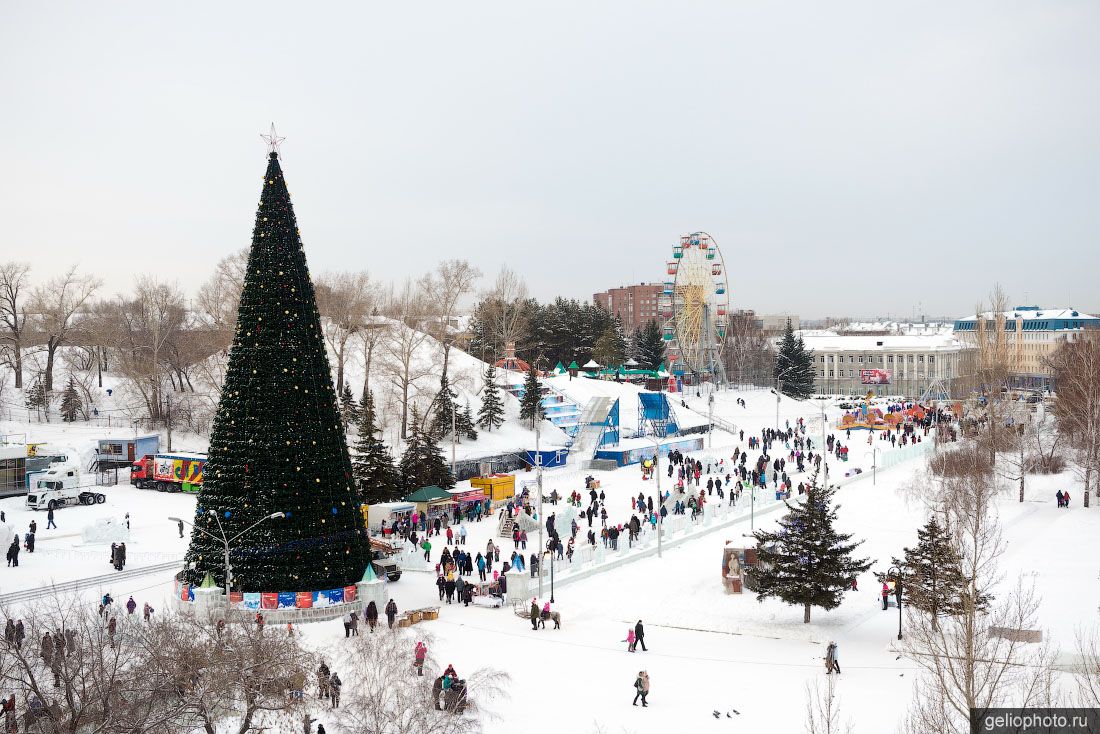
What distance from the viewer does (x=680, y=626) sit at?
2200cm

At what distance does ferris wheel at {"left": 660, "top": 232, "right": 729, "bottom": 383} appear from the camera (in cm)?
7281

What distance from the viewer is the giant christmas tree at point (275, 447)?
21.2 metres

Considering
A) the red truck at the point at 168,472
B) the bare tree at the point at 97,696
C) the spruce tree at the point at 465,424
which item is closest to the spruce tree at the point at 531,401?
the spruce tree at the point at 465,424

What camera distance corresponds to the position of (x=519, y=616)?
74.1 ft

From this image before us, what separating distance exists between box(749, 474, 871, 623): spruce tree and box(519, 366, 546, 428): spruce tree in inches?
1195

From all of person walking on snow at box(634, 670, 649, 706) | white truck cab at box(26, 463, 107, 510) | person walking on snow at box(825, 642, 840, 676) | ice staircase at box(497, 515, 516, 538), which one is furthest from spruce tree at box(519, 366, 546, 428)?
person walking on snow at box(634, 670, 649, 706)

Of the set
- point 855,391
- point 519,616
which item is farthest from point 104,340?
point 855,391

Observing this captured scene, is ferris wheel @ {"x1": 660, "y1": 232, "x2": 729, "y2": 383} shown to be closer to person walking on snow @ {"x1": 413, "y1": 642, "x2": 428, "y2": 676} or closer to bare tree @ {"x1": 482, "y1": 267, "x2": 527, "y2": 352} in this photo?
bare tree @ {"x1": 482, "y1": 267, "x2": 527, "y2": 352}

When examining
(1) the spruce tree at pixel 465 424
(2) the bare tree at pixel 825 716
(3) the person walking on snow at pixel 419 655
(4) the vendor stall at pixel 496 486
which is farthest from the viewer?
(1) the spruce tree at pixel 465 424

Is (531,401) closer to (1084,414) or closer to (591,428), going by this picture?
(591,428)

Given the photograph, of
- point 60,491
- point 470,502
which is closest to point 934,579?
point 470,502

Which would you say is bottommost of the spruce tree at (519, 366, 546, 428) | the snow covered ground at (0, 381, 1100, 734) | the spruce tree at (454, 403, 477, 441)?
the snow covered ground at (0, 381, 1100, 734)

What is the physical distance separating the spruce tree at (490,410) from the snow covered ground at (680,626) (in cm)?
1663

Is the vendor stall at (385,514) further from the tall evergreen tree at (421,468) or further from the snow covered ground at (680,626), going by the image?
the tall evergreen tree at (421,468)
